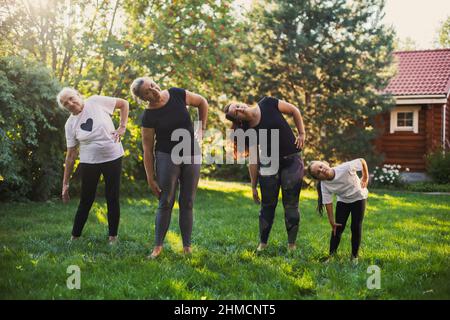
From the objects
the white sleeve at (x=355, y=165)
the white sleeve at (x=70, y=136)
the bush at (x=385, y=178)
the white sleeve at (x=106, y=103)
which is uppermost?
the white sleeve at (x=106, y=103)

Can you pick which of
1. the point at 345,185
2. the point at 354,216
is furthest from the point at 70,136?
the point at 354,216

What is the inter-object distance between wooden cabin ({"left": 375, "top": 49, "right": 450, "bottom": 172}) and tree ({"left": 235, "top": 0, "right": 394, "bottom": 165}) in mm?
3154

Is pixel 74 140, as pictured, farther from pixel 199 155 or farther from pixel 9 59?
pixel 9 59

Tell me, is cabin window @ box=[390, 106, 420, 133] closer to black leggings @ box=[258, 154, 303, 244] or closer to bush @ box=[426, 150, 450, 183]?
bush @ box=[426, 150, 450, 183]

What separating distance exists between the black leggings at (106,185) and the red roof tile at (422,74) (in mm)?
13751

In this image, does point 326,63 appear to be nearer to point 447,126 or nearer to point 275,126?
point 447,126

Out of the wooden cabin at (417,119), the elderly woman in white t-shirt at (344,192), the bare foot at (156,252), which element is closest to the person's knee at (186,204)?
the bare foot at (156,252)

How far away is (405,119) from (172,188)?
15721 millimetres

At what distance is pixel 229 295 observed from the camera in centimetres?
351

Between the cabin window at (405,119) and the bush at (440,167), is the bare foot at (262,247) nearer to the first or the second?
the bush at (440,167)

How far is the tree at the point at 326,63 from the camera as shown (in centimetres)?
1426

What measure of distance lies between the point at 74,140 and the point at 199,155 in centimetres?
151

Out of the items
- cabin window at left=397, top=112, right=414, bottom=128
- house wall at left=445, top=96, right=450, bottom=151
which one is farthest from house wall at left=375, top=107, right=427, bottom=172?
house wall at left=445, top=96, right=450, bottom=151

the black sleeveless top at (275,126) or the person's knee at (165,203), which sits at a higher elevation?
the black sleeveless top at (275,126)
